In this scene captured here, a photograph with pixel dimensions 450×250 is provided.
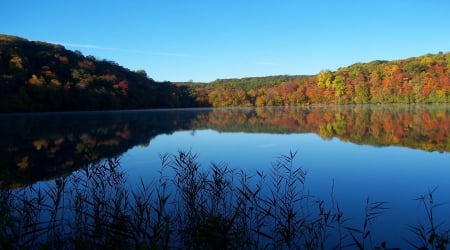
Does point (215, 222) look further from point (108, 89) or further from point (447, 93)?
point (447, 93)

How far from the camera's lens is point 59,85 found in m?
60.0

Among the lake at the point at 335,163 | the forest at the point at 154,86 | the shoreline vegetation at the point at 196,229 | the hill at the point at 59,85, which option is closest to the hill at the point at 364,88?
the forest at the point at 154,86

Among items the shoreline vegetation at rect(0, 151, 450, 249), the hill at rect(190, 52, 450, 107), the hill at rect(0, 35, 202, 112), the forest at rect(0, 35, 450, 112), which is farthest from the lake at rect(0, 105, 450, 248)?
the hill at rect(190, 52, 450, 107)

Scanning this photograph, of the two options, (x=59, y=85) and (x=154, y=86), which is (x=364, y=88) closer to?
(x=154, y=86)

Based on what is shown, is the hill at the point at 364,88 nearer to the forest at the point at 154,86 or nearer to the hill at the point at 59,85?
the forest at the point at 154,86

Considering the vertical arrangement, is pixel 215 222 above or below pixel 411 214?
above

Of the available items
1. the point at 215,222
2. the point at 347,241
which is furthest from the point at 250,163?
the point at 215,222

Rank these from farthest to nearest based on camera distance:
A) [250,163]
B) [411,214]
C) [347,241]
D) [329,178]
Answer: [250,163] < [329,178] < [411,214] < [347,241]

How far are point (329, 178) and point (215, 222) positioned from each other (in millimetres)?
5850

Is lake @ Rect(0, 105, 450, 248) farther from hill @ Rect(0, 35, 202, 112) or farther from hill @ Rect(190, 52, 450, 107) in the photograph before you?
hill @ Rect(190, 52, 450, 107)

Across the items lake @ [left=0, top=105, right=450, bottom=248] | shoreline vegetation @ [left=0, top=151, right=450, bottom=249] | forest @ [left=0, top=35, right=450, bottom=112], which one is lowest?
lake @ [left=0, top=105, right=450, bottom=248]

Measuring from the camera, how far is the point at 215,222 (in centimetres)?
421

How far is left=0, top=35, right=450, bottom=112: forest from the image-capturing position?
57906mm

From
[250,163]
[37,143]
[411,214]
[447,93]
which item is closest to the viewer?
[411,214]
